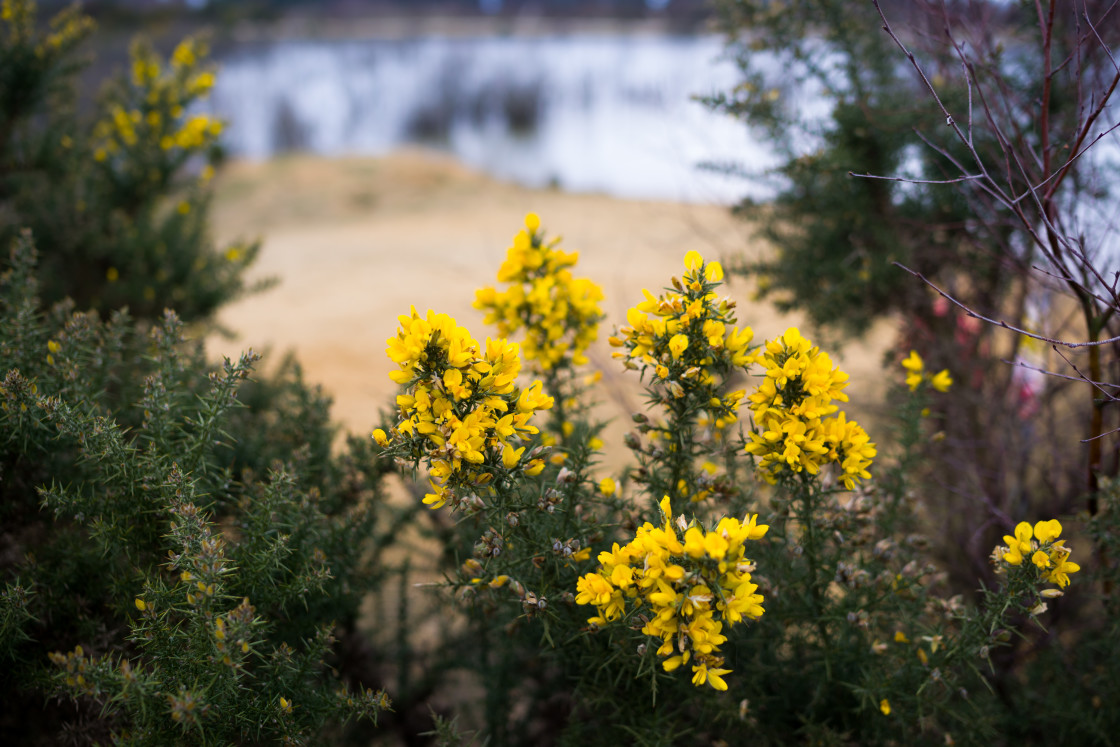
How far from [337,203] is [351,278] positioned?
520cm

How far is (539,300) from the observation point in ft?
6.21

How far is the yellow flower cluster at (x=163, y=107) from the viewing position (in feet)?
13.6

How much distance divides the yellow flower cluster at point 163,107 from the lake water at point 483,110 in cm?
954

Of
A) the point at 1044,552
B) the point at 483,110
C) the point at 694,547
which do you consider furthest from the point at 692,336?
the point at 483,110

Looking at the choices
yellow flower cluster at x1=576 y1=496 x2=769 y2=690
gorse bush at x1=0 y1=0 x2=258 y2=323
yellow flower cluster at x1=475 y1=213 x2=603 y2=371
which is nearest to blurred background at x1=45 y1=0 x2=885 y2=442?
gorse bush at x1=0 y1=0 x2=258 y2=323

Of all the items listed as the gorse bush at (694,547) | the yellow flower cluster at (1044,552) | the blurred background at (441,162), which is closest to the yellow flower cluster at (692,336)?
the gorse bush at (694,547)

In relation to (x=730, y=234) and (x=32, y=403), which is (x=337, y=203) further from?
(x=32, y=403)

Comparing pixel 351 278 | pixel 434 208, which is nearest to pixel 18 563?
pixel 351 278

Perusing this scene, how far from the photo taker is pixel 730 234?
333 inches

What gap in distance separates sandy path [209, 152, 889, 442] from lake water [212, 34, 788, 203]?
80.6 inches

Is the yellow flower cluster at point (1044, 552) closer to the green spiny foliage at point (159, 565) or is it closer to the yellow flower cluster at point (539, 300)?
the yellow flower cluster at point (539, 300)

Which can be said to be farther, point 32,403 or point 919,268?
point 919,268

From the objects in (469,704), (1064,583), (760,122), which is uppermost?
(760,122)

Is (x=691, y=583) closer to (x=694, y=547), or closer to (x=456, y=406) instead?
(x=694, y=547)
